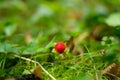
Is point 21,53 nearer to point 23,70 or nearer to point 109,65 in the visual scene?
point 23,70

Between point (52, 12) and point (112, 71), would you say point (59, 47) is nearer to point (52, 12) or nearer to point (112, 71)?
point (112, 71)

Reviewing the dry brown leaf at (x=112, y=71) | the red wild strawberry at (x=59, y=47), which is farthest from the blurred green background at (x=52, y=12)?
the dry brown leaf at (x=112, y=71)

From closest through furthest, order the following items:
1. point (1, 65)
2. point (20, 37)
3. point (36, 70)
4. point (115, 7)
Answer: point (36, 70)
point (1, 65)
point (20, 37)
point (115, 7)

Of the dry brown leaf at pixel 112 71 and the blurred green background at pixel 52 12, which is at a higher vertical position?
the blurred green background at pixel 52 12

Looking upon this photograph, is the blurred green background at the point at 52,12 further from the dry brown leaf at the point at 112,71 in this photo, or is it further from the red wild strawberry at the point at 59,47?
the dry brown leaf at the point at 112,71

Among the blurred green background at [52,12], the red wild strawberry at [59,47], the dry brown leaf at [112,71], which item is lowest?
the dry brown leaf at [112,71]

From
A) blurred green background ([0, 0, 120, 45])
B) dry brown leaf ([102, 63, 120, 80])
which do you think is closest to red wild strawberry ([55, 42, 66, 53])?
dry brown leaf ([102, 63, 120, 80])

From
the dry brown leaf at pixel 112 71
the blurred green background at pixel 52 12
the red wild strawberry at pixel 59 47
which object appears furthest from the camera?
the blurred green background at pixel 52 12

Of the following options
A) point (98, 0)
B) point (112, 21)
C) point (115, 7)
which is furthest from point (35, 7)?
point (112, 21)

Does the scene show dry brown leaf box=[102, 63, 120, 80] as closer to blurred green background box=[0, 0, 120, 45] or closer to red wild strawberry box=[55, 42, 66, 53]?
red wild strawberry box=[55, 42, 66, 53]
